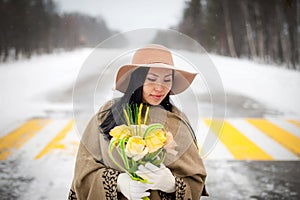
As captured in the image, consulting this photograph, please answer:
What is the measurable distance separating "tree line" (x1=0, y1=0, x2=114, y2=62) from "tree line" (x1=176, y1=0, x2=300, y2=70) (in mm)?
2168

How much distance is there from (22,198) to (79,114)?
164 centimetres

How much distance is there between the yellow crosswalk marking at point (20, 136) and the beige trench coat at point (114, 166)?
2169 mm

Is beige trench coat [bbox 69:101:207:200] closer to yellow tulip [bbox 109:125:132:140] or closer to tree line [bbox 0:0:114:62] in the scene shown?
yellow tulip [bbox 109:125:132:140]

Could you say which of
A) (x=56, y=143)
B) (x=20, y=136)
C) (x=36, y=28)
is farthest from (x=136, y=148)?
(x=36, y=28)

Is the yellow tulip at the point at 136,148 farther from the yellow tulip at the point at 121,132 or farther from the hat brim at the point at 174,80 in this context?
the hat brim at the point at 174,80

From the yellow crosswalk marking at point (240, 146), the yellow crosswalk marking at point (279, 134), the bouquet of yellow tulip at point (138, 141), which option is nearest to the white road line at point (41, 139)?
the yellow crosswalk marking at point (240, 146)

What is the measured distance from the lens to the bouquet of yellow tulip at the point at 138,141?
3.61 ft

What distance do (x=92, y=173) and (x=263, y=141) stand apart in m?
2.71

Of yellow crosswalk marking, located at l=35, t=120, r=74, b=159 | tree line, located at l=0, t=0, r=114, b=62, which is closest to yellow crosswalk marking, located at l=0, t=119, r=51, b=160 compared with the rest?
yellow crosswalk marking, located at l=35, t=120, r=74, b=159

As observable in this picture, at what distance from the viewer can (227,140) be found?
3.73 metres

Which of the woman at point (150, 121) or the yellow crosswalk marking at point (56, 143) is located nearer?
the woman at point (150, 121)

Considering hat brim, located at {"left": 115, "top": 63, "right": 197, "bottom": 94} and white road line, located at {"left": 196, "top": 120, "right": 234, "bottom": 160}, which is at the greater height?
hat brim, located at {"left": 115, "top": 63, "right": 197, "bottom": 94}

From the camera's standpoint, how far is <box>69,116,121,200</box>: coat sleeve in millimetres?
1269

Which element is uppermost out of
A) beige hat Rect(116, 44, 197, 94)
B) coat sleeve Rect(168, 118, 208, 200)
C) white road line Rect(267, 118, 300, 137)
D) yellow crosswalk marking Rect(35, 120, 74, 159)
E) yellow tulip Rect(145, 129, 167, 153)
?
beige hat Rect(116, 44, 197, 94)
